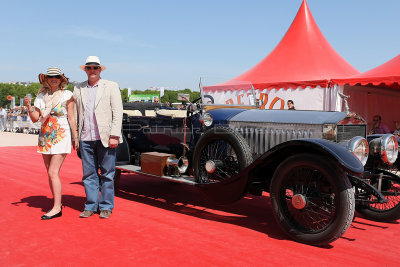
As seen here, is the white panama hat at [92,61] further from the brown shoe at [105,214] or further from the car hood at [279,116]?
the brown shoe at [105,214]

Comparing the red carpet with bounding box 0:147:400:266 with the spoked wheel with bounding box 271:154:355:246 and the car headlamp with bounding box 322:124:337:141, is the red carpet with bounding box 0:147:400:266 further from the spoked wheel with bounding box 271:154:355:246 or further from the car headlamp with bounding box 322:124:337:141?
the car headlamp with bounding box 322:124:337:141

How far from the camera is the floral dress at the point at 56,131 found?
404 centimetres

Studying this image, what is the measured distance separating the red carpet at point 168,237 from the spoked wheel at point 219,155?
52cm

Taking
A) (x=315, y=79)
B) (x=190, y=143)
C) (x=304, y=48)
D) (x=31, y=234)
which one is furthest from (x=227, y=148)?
(x=304, y=48)

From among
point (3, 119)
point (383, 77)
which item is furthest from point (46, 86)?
point (3, 119)

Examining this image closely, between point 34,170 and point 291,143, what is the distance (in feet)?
19.5

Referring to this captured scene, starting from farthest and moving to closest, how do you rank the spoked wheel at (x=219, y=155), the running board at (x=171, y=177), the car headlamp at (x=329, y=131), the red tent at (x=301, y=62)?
1. the red tent at (x=301, y=62)
2. the running board at (x=171, y=177)
3. the spoked wheel at (x=219, y=155)
4. the car headlamp at (x=329, y=131)

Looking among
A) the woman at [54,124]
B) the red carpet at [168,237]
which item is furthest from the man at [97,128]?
the red carpet at [168,237]

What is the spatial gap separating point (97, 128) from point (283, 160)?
2137mm

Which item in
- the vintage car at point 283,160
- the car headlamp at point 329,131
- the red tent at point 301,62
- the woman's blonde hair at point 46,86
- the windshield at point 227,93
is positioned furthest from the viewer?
the red tent at point 301,62

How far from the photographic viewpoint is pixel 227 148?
4.41 metres

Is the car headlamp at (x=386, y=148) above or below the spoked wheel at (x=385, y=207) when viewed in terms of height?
above

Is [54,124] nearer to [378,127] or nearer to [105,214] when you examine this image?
[105,214]

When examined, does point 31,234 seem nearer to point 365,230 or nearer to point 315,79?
point 365,230
